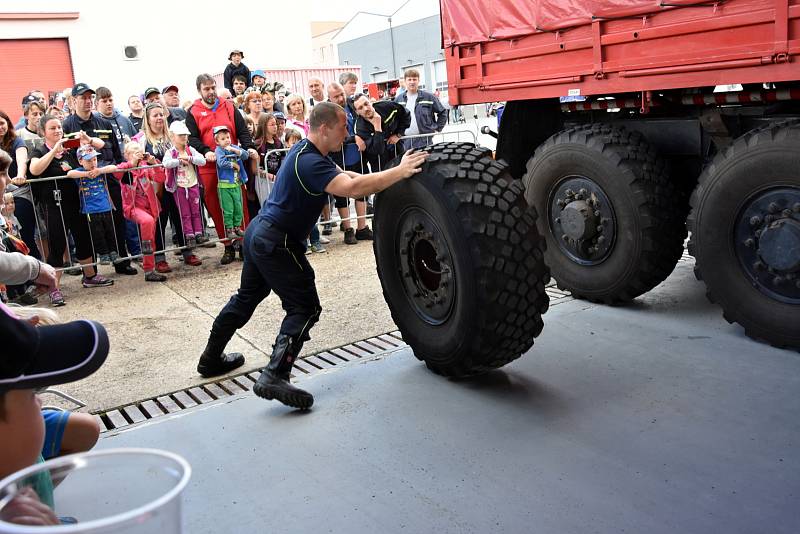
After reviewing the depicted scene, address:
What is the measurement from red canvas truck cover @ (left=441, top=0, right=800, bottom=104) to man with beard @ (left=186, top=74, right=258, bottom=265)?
2.97 m

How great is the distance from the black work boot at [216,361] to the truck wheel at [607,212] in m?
2.58

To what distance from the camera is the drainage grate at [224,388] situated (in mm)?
4109

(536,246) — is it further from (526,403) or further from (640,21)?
(640,21)

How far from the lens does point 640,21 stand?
15.1 ft

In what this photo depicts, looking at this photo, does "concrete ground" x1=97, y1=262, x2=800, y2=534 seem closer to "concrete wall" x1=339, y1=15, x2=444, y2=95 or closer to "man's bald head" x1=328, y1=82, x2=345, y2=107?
A: "man's bald head" x1=328, y1=82, x2=345, y2=107

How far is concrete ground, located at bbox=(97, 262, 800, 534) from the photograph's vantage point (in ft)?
9.21

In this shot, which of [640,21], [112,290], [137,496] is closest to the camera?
[137,496]

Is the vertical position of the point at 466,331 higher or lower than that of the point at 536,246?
lower

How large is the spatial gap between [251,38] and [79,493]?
2420 centimetres

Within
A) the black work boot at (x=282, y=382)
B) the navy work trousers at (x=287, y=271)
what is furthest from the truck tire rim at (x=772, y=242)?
the black work boot at (x=282, y=382)

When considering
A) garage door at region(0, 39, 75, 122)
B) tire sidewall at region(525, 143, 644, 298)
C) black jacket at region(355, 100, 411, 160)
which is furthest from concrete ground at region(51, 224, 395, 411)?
garage door at region(0, 39, 75, 122)

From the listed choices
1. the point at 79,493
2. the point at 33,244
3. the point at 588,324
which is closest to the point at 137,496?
the point at 79,493

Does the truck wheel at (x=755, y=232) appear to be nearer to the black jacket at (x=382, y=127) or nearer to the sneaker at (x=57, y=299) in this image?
the black jacket at (x=382, y=127)

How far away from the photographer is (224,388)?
4457mm
